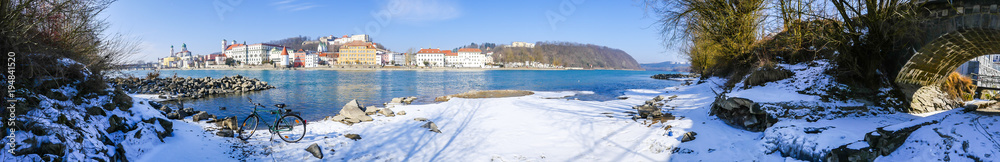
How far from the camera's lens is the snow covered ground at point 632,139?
5.05 meters

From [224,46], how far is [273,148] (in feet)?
752

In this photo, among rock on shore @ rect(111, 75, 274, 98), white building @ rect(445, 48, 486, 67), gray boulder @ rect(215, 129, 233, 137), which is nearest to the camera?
gray boulder @ rect(215, 129, 233, 137)

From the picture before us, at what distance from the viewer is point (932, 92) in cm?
887

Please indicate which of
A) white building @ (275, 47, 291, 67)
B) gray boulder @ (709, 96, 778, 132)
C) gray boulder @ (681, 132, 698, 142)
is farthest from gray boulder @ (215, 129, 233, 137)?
white building @ (275, 47, 291, 67)

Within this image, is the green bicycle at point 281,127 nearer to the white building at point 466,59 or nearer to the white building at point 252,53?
the white building at point 466,59

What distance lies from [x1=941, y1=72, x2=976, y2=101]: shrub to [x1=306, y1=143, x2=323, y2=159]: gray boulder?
13.7m

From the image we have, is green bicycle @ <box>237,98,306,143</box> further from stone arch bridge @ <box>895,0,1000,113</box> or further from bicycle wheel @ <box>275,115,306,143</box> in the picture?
stone arch bridge @ <box>895,0,1000,113</box>

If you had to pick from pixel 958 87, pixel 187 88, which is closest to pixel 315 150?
pixel 958 87

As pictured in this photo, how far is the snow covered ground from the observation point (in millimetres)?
5051

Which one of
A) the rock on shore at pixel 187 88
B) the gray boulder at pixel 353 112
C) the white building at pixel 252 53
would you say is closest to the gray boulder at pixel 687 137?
the gray boulder at pixel 353 112

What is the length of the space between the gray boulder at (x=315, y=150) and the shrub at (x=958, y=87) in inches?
538

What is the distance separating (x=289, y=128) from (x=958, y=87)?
52.0ft

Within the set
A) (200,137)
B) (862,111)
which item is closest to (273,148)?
(200,137)

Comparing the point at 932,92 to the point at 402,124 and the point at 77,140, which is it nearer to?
the point at 402,124
